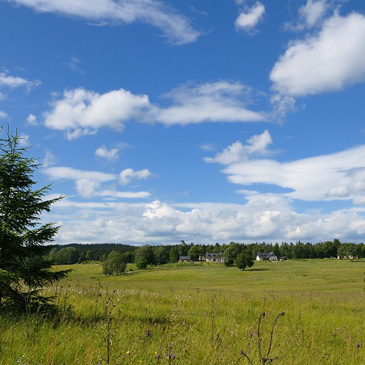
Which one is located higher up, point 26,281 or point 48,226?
point 48,226

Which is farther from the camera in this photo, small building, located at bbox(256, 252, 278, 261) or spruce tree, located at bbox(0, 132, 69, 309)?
small building, located at bbox(256, 252, 278, 261)

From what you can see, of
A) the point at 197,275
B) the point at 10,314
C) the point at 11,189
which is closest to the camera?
the point at 10,314

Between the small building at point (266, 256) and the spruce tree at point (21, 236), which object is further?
the small building at point (266, 256)

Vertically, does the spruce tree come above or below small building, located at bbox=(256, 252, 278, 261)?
above

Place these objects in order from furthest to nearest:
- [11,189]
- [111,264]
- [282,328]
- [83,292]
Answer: [111,264] < [83,292] < [11,189] < [282,328]

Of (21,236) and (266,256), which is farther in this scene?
(266,256)

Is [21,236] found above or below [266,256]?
above

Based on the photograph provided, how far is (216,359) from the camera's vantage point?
417 centimetres

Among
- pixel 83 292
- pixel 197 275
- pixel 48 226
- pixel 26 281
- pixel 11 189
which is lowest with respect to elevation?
pixel 197 275

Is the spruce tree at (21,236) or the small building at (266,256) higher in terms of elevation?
the spruce tree at (21,236)

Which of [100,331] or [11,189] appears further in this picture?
[11,189]

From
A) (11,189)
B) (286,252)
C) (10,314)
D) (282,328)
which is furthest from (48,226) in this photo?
(286,252)

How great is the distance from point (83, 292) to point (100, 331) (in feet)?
19.9

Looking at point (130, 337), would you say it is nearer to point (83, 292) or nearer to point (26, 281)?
point (26, 281)
